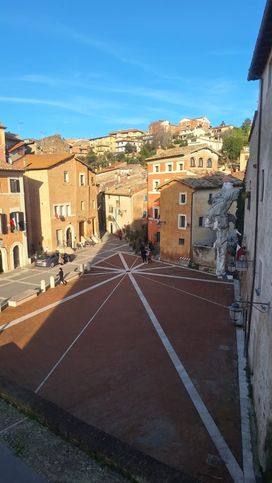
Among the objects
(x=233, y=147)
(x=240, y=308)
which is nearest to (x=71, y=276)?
(x=240, y=308)

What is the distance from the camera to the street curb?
18.2 ft

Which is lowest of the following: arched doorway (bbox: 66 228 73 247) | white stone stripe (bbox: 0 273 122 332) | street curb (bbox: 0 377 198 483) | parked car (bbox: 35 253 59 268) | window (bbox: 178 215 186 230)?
white stone stripe (bbox: 0 273 122 332)

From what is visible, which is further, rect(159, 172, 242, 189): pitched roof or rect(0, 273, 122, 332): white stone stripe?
rect(159, 172, 242, 189): pitched roof

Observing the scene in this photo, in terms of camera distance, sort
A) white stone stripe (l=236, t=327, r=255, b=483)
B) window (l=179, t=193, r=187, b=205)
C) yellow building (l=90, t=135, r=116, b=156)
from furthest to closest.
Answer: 1. yellow building (l=90, t=135, r=116, b=156)
2. window (l=179, t=193, r=187, b=205)
3. white stone stripe (l=236, t=327, r=255, b=483)

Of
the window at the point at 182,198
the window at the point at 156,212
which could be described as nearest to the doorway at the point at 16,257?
the window at the point at 182,198

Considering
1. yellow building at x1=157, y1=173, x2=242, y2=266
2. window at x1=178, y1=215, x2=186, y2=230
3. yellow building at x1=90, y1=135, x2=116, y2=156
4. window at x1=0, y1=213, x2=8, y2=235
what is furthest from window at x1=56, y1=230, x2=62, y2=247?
yellow building at x1=90, y1=135, x2=116, y2=156

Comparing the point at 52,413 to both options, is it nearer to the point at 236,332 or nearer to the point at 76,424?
the point at 76,424

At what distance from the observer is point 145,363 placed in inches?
525

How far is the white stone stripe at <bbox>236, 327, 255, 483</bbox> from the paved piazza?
106 mm

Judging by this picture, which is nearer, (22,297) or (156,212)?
(22,297)

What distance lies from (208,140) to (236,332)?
74.1m

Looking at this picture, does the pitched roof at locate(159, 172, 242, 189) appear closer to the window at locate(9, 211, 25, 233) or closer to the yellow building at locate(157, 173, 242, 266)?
the yellow building at locate(157, 173, 242, 266)

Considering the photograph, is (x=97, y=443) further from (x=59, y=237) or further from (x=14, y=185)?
(x=59, y=237)

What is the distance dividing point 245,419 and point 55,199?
29.5 m
